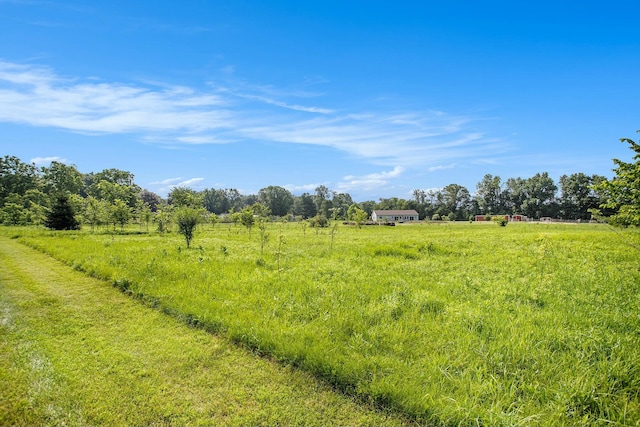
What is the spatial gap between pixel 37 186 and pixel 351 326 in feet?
246

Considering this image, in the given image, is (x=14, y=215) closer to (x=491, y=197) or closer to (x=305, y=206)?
(x=305, y=206)

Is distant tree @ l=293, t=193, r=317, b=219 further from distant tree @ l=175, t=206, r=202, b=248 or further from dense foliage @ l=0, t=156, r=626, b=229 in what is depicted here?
distant tree @ l=175, t=206, r=202, b=248

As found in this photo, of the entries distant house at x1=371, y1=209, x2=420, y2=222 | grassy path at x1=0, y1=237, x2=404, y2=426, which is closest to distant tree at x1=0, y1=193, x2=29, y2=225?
grassy path at x1=0, y1=237, x2=404, y2=426

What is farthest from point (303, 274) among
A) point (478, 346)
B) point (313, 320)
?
point (478, 346)

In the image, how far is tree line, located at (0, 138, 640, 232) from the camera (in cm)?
1701

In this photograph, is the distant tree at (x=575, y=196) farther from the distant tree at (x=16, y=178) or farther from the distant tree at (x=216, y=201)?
the distant tree at (x=16, y=178)

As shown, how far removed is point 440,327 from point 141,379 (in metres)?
4.63

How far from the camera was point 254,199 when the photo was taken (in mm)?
119125

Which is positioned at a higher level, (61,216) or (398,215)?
(61,216)

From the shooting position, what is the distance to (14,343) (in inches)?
200

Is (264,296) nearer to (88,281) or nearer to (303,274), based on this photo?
(303,274)

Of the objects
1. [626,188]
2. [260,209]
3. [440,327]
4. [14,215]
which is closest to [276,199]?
[260,209]

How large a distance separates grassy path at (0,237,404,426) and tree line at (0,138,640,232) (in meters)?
8.86

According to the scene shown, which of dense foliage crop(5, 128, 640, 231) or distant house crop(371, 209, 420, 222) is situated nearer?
dense foliage crop(5, 128, 640, 231)
